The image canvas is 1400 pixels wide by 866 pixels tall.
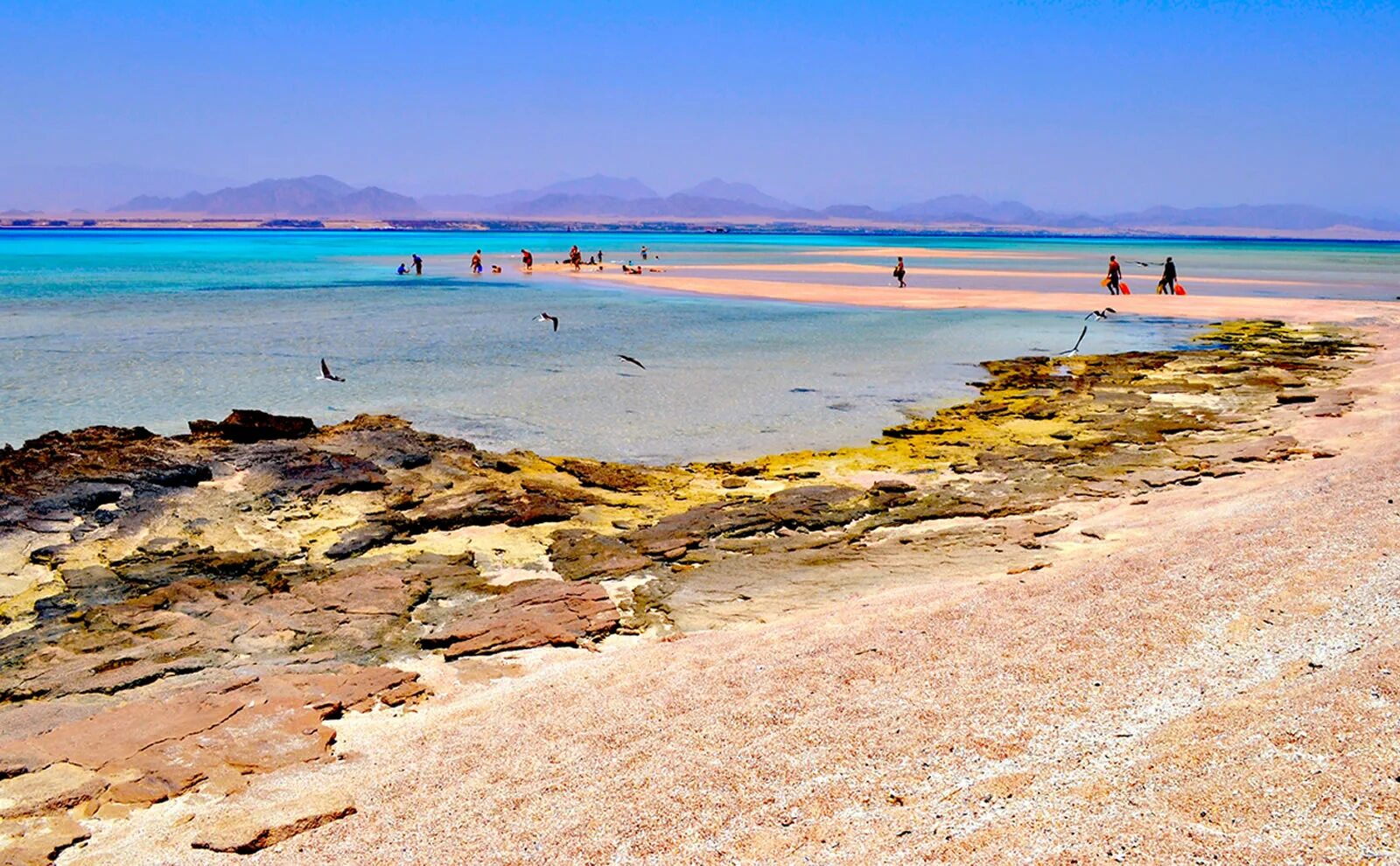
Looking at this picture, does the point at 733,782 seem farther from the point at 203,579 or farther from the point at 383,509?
the point at 383,509

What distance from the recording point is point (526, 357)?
1025 inches

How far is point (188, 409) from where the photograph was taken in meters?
18.9

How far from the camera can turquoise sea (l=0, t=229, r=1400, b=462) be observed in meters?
17.8

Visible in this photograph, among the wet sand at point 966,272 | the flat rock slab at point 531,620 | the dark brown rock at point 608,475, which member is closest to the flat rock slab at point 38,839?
the flat rock slab at point 531,620

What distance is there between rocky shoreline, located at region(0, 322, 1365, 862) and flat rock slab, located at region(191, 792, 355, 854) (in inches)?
19.3

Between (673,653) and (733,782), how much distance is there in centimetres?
236

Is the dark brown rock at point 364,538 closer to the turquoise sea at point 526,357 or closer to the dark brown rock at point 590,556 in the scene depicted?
the dark brown rock at point 590,556

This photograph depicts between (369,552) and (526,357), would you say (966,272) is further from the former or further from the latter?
(369,552)

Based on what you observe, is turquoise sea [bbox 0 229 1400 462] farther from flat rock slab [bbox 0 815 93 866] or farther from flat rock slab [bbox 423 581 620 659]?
flat rock slab [bbox 0 815 93 866]

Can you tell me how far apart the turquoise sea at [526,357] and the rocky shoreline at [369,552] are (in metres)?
2.84

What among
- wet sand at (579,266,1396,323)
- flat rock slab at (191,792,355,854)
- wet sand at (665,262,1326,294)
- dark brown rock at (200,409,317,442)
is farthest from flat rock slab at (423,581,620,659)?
wet sand at (665,262,1326,294)

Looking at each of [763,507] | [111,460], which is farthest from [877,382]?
[111,460]

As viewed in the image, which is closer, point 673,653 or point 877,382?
point 673,653

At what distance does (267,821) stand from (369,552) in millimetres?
5099
